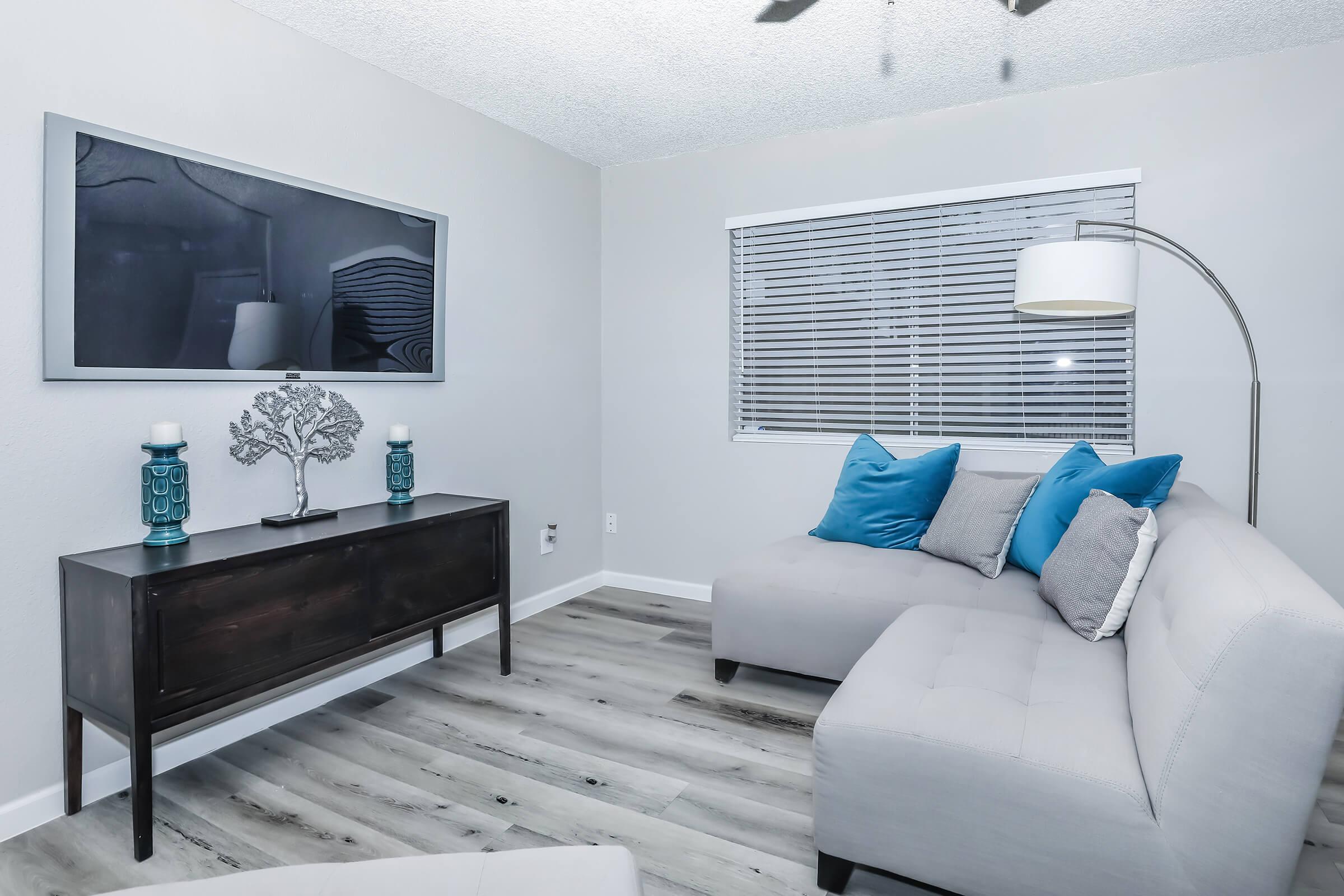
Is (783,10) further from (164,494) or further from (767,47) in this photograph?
(164,494)

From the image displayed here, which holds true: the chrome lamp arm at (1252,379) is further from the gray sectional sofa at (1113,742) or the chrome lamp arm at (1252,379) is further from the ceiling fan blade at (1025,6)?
the gray sectional sofa at (1113,742)

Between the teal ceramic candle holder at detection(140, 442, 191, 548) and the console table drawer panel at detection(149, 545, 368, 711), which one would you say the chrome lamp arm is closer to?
the console table drawer panel at detection(149, 545, 368, 711)

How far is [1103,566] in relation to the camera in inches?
85.0

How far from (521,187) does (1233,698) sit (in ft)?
11.3

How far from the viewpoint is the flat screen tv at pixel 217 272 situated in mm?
2086

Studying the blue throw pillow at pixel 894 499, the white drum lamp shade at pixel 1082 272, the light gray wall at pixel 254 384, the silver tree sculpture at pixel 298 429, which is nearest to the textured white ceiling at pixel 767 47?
the light gray wall at pixel 254 384

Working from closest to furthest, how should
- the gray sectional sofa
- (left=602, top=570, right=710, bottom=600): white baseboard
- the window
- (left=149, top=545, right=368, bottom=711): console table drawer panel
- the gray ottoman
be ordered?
the gray ottoman → the gray sectional sofa → (left=149, top=545, right=368, bottom=711): console table drawer panel → the window → (left=602, top=570, right=710, bottom=600): white baseboard

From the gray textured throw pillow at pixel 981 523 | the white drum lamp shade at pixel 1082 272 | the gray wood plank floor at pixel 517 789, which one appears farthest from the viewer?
the gray textured throw pillow at pixel 981 523

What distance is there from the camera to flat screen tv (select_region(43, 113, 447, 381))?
6.84 ft

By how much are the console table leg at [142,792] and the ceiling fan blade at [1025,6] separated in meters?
3.09

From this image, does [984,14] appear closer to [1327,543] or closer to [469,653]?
[1327,543]

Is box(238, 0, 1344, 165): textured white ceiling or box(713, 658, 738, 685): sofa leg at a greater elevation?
box(238, 0, 1344, 165): textured white ceiling

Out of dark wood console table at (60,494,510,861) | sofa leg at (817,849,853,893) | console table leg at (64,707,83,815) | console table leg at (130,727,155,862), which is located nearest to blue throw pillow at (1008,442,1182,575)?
sofa leg at (817,849,853,893)

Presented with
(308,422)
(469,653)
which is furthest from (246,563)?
(469,653)
